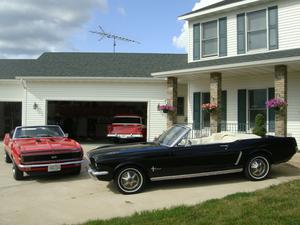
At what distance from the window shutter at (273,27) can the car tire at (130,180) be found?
10.4m

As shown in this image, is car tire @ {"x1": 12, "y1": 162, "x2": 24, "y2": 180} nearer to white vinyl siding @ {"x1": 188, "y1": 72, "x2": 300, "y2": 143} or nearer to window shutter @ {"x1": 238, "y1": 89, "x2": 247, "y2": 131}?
window shutter @ {"x1": 238, "y1": 89, "x2": 247, "y2": 131}

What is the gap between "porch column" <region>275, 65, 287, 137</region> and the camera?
14.9m

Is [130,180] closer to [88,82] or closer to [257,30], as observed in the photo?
[257,30]

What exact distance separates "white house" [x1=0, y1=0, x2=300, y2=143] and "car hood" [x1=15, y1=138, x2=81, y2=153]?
7.41m

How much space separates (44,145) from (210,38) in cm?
1077

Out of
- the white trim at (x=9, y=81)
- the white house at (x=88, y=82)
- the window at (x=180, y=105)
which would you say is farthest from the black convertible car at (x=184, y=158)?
the white trim at (x=9, y=81)

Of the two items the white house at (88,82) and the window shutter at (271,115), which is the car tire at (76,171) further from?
the white house at (88,82)

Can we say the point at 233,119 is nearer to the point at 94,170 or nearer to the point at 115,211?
the point at 94,170

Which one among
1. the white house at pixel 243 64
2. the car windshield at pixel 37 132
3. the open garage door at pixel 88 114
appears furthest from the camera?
the open garage door at pixel 88 114

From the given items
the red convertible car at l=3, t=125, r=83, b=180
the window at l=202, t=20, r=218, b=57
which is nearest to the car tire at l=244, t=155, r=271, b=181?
the red convertible car at l=3, t=125, r=83, b=180

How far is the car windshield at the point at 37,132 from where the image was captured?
12.4m

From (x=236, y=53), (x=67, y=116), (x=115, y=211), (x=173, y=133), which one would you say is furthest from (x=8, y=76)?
(x=115, y=211)

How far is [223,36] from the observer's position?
18.5m

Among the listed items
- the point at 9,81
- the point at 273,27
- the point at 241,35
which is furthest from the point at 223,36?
the point at 9,81
